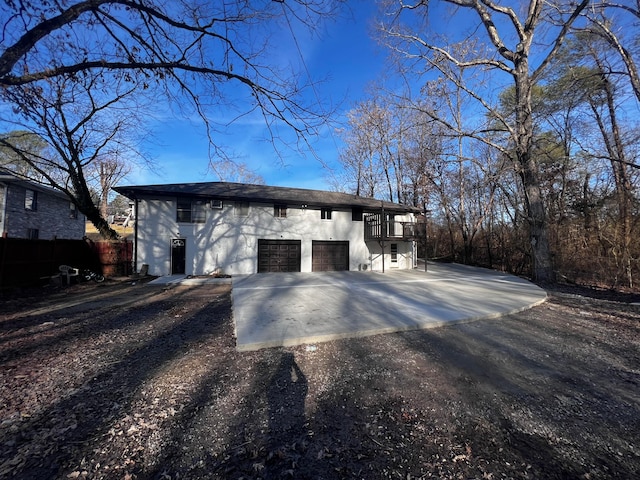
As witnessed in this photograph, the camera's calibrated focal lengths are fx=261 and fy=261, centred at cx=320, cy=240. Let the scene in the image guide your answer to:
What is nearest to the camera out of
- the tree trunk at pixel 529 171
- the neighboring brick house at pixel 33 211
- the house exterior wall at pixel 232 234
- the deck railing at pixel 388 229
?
the tree trunk at pixel 529 171

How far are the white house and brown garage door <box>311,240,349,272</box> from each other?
6 cm

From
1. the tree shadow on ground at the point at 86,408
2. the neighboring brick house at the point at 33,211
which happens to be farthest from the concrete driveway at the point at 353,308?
the neighboring brick house at the point at 33,211

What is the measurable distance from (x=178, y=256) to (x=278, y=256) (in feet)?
16.0

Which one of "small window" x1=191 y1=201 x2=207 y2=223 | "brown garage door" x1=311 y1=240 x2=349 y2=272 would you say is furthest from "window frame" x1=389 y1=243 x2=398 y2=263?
"small window" x1=191 y1=201 x2=207 y2=223

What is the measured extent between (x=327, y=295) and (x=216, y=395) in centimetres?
521

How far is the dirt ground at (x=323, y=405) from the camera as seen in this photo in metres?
1.89

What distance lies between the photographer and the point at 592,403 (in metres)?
2.66

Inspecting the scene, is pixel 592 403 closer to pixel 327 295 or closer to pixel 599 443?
pixel 599 443

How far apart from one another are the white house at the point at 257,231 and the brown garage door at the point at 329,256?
0.06 meters

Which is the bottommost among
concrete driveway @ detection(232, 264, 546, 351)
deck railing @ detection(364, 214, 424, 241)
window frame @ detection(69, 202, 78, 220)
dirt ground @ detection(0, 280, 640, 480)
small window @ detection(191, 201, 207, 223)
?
dirt ground @ detection(0, 280, 640, 480)

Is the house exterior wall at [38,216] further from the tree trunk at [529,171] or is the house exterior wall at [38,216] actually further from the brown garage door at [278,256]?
the tree trunk at [529,171]

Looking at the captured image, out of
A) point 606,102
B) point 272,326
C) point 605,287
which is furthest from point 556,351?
point 606,102

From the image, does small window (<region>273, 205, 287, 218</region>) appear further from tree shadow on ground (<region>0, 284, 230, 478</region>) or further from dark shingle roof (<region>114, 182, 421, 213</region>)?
tree shadow on ground (<region>0, 284, 230, 478</region>)

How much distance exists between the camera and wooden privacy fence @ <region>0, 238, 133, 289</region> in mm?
8453
